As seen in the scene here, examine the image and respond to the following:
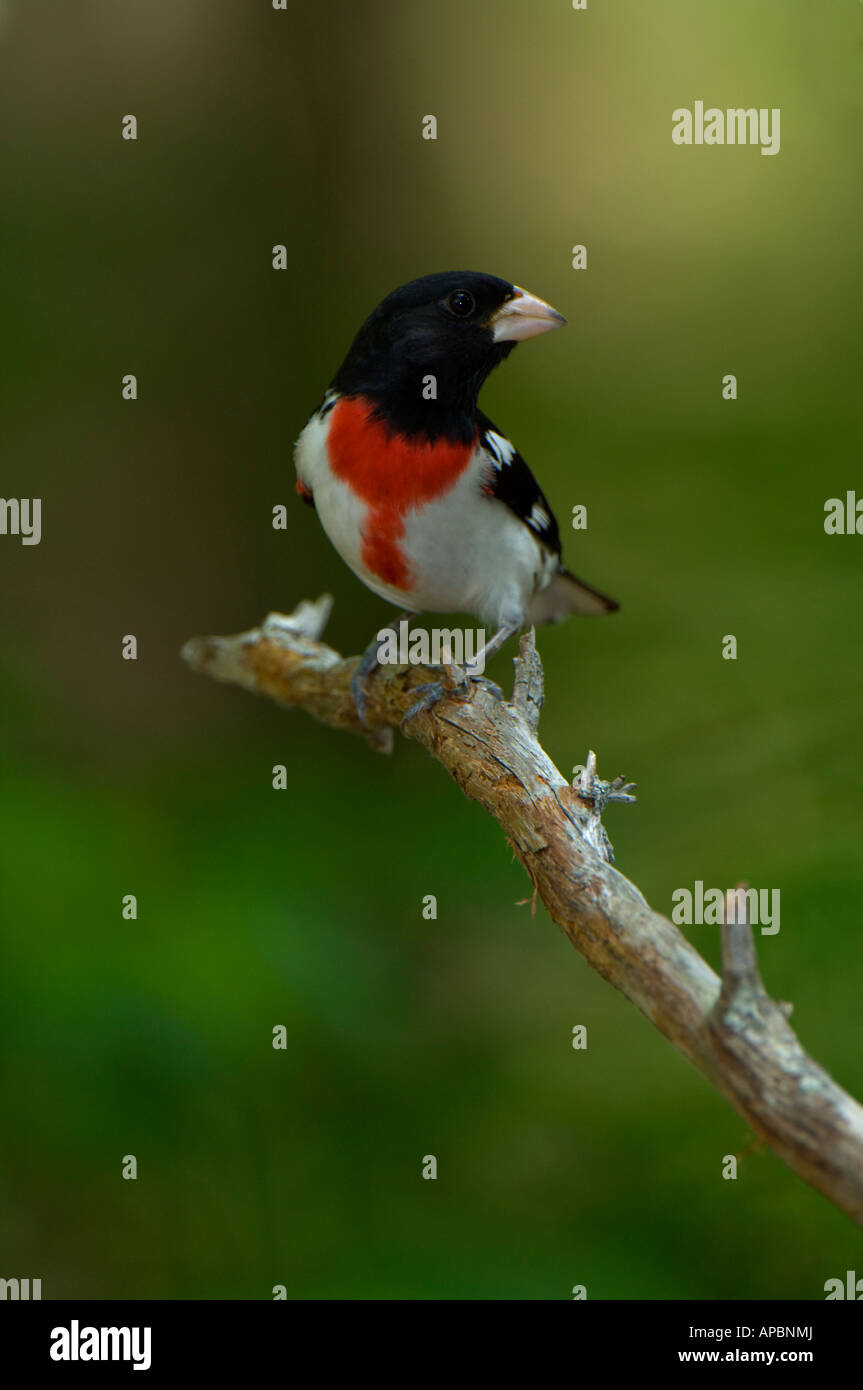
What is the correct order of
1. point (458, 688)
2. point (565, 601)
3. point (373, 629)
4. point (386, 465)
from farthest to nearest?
1. point (373, 629)
2. point (565, 601)
3. point (386, 465)
4. point (458, 688)

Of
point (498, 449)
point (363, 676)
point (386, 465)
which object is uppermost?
point (498, 449)

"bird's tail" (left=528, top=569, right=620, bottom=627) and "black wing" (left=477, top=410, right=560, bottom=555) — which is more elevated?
"black wing" (left=477, top=410, right=560, bottom=555)

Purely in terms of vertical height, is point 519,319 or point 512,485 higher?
point 519,319

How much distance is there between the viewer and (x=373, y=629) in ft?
17.7

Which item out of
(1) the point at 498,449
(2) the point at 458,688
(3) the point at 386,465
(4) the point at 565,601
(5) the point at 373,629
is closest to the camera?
(2) the point at 458,688

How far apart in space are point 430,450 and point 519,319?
41 centimetres

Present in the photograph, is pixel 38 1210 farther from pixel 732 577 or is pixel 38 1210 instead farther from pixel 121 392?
pixel 121 392

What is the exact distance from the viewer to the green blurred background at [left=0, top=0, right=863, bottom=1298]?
10.5 feet

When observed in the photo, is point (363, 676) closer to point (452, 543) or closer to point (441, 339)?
point (452, 543)

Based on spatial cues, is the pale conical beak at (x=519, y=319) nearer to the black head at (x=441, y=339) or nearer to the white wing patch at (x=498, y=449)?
the black head at (x=441, y=339)

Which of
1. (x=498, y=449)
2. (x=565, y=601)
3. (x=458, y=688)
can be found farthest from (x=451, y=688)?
(x=565, y=601)

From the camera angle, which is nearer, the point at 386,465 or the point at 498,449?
the point at 386,465

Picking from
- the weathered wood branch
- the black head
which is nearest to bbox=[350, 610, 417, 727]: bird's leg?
the weathered wood branch

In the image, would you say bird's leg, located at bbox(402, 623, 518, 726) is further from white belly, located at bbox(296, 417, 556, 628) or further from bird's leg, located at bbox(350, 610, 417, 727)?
bird's leg, located at bbox(350, 610, 417, 727)
